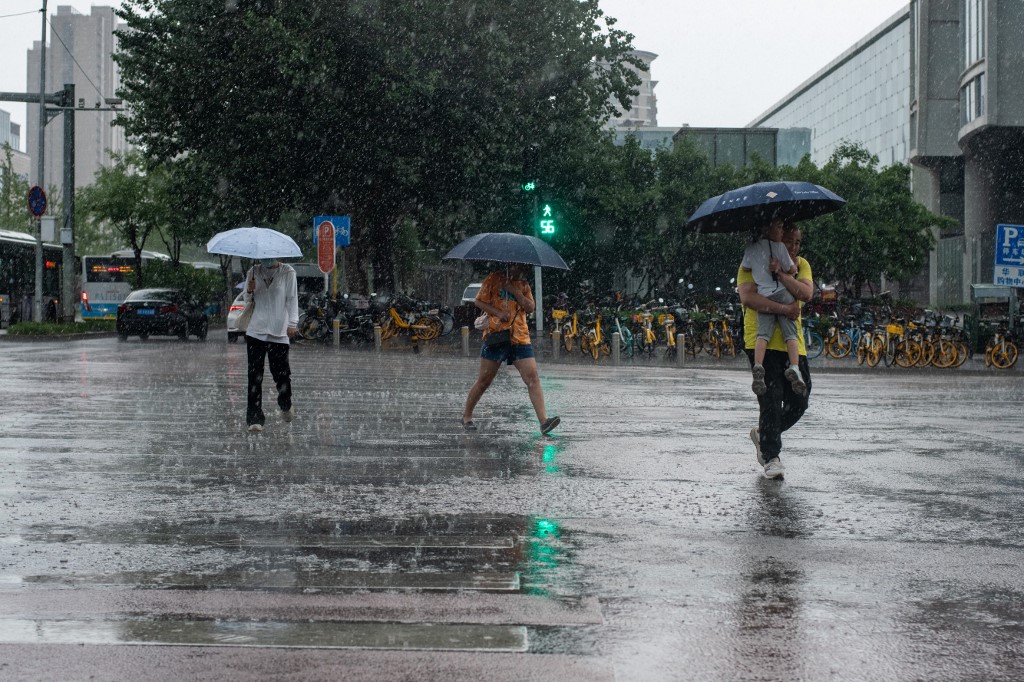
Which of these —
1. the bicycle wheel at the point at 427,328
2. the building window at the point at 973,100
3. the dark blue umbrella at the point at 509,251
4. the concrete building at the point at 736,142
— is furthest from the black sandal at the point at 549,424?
the concrete building at the point at 736,142

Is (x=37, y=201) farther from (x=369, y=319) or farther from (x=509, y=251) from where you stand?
(x=509, y=251)

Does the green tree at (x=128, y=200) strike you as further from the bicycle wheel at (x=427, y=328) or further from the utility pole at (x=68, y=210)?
the bicycle wheel at (x=427, y=328)

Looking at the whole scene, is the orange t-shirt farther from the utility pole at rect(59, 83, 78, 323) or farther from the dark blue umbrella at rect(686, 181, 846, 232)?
the utility pole at rect(59, 83, 78, 323)

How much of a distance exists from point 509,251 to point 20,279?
1558 inches

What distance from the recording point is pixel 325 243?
102 ft

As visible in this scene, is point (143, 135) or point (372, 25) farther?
point (143, 135)

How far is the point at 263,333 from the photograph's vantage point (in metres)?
11.9

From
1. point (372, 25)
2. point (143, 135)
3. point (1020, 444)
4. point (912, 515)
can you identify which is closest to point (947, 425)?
point (1020, 444)

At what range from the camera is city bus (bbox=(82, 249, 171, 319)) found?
192 ft

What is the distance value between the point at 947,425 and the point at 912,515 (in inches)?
228

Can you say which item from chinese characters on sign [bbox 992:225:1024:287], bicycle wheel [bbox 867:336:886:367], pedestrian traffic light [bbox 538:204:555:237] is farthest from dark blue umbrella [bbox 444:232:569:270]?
chinese characters on sign [bbox 992:225:1024:287]

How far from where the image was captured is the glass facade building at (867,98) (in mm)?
84438

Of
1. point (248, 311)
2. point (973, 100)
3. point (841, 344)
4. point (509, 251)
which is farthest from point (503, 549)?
point (973, 100)

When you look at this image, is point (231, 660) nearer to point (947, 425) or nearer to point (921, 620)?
point (921, 620)
